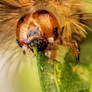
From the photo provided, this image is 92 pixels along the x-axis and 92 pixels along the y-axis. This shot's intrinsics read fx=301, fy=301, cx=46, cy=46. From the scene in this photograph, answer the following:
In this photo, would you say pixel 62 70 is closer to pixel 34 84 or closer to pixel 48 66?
pixel 48 66

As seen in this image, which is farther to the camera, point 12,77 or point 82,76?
point 12,77

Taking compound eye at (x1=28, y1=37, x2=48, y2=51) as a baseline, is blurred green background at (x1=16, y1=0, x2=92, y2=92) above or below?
below

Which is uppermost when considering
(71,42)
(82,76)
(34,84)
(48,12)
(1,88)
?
(48,12)

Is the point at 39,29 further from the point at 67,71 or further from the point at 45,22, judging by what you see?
the point at 67,71

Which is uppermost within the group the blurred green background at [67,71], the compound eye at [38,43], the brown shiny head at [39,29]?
the brown shiny head at [39,29]

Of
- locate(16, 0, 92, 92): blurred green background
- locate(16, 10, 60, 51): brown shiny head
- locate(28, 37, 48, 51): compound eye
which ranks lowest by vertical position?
locate(16, 0, 92, 92): blurred green background

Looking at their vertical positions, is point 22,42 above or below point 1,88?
above

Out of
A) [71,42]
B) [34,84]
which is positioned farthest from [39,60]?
[34,84]

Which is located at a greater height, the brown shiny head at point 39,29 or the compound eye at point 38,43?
the brown shiny head at point 39,29
